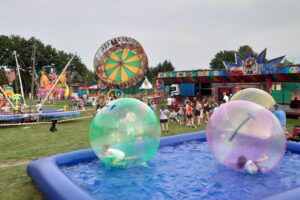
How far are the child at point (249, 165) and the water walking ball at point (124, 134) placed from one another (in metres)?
1.91

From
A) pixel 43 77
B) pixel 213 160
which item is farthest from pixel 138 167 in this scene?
pixel 43 77

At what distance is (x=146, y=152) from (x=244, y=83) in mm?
15152

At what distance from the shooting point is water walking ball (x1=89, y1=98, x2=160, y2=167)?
567cm

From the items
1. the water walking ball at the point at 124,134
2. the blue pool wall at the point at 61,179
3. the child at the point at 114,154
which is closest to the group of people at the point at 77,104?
the blue pool wall at the point at 61,179

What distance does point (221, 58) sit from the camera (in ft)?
224

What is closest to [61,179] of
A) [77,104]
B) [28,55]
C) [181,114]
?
[181,114]

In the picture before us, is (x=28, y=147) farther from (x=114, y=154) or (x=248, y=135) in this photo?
(x=248, y=135)

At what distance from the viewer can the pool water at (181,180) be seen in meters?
5.07

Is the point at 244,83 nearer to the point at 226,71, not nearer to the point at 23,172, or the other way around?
the point at 226,71

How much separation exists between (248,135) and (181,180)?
5.71ft

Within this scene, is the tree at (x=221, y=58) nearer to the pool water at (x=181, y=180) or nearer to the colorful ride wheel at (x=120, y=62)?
the colorful ride wheel at (x=120, y=62)

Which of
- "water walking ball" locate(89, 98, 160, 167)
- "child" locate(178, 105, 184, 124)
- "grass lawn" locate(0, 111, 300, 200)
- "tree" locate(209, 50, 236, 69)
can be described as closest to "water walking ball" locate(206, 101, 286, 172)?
"water walking ball" locate(89, 98, 160, 167)

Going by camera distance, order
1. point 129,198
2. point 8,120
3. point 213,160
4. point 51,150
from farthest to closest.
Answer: point 8,120 → point 51,150 → point 213,160 → point 129,198

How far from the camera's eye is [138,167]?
6.46m
